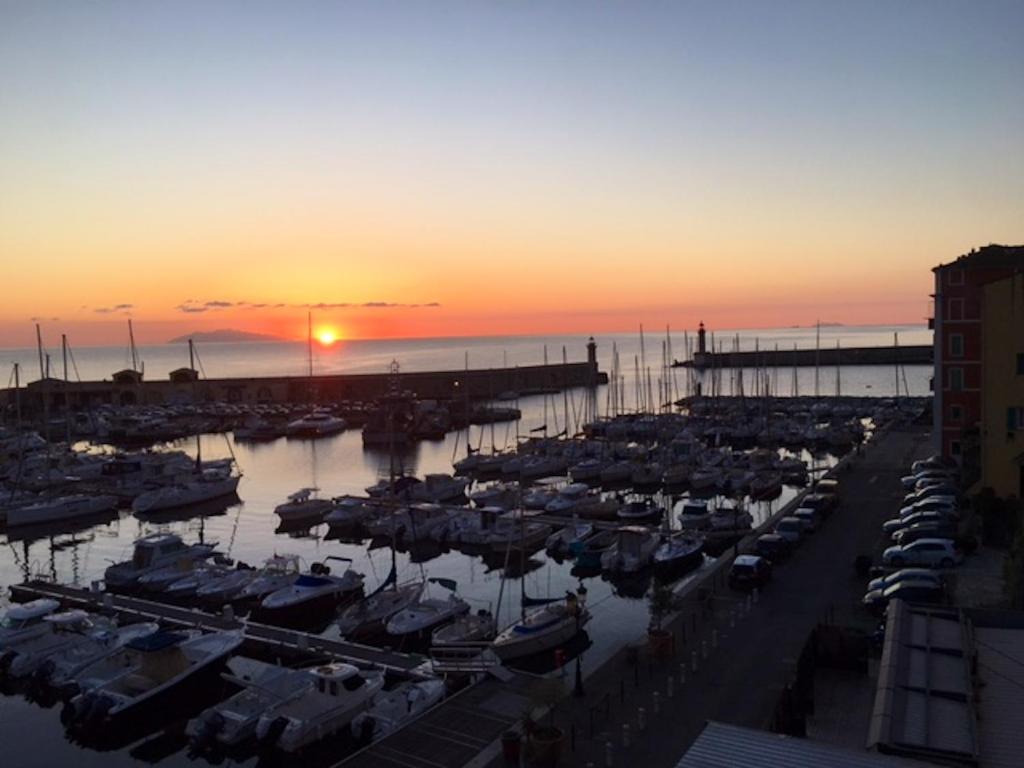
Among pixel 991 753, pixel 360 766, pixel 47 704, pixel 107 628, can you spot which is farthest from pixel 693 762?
pixel 107 628

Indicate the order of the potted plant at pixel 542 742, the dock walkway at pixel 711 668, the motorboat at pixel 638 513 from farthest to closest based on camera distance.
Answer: the motorboat at pixel 638 513 < the dock walkway at pixel 711 668 < the potted plant at pixel 542 742

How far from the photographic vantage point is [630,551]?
3117 cm

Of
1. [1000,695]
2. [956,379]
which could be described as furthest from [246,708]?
[956,379]

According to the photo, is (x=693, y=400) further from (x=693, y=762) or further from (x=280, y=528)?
(x=693, y=762)

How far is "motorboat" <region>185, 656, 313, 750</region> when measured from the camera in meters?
17.8

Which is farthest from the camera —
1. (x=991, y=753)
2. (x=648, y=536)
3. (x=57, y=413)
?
(x=57, y=413)

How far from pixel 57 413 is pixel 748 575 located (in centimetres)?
9346

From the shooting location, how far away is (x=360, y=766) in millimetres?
14703

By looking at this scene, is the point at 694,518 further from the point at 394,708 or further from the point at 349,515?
the point at 394,708

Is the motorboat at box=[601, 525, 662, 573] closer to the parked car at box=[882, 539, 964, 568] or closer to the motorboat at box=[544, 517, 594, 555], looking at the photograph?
the motorboat at box=[544, 517, 594, 555]

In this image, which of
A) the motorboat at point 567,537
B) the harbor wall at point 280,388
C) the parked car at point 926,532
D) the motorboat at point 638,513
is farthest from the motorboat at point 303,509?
the harbor wall at point 280,388

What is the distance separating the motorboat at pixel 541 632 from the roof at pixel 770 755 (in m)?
12.9

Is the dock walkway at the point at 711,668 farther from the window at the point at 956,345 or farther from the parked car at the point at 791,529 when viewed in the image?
the window at the point at 956,345

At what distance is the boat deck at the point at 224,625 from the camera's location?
21234 millimetres
